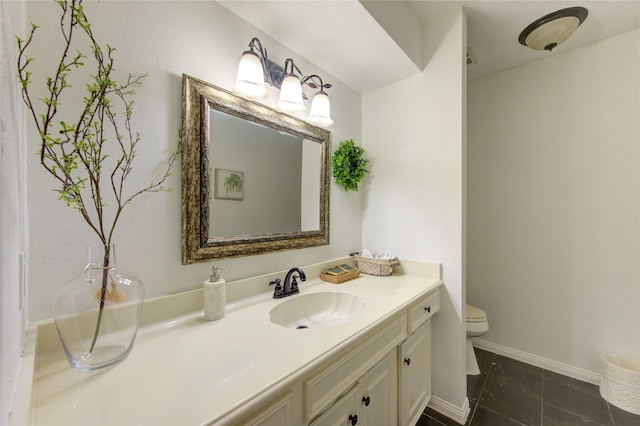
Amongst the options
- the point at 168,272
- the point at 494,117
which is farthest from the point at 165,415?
the point at 494,117

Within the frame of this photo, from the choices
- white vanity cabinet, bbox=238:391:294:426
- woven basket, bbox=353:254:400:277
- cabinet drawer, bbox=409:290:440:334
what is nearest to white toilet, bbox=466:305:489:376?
cabinet drawer, bbox=409:290:440:334

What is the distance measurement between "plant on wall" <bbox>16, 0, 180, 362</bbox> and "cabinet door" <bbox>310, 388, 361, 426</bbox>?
2.37 feet

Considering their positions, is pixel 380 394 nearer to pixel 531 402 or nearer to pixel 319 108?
pixel 531 402

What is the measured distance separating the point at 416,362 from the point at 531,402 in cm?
97

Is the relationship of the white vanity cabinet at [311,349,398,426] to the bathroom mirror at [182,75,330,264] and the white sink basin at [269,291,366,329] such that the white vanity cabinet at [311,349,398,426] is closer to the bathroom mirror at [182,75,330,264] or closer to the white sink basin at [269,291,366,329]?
the white sink basin at [269,291,366,329]

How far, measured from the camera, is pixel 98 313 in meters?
0.68

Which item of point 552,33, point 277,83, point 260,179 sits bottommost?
point 260,179

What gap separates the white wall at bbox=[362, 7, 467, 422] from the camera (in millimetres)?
1562

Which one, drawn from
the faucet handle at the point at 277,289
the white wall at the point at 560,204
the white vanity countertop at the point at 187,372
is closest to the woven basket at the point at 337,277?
the faucet handle at the point at 277,289

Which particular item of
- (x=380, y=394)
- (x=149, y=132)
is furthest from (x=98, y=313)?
(x=380, y=394)

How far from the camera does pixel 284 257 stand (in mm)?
1456

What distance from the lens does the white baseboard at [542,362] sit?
184 centimetres

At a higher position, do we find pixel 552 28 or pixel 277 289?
pixel 552 28

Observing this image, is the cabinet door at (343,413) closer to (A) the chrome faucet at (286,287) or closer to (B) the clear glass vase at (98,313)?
(A) the chrome faucet at (286,287)
